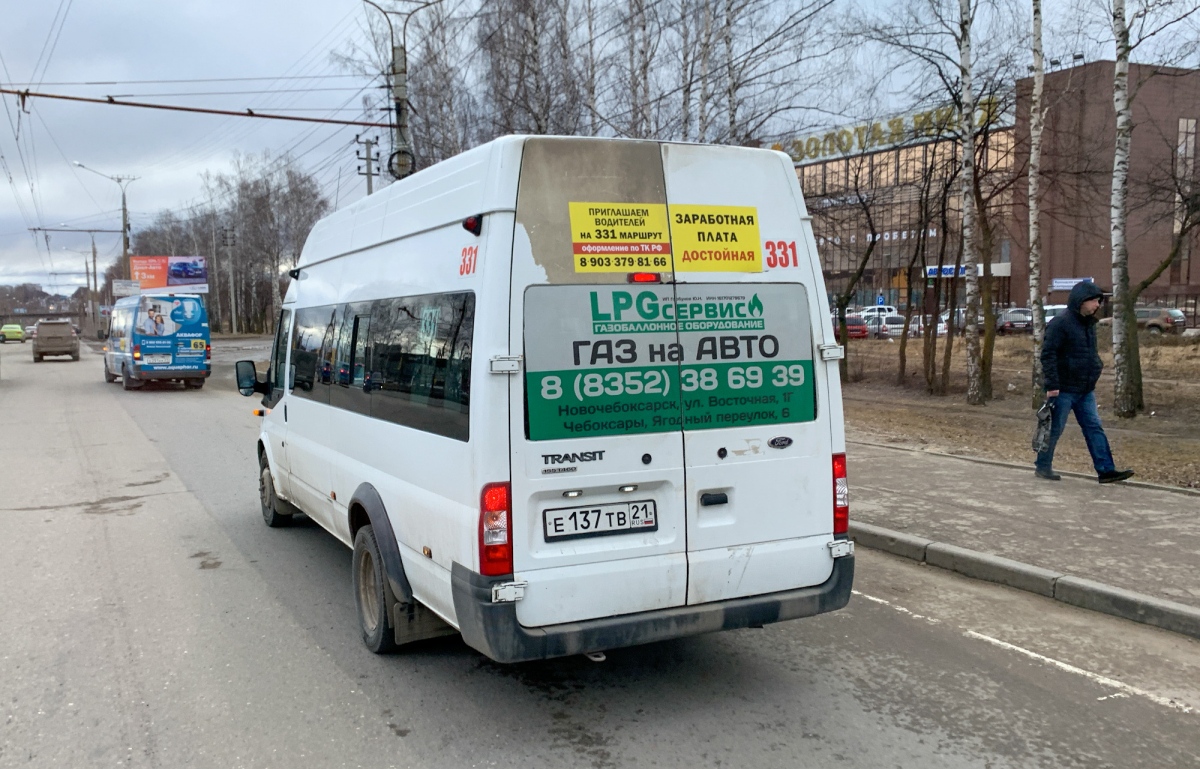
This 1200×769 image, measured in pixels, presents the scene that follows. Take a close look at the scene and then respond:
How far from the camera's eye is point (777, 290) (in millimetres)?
4289

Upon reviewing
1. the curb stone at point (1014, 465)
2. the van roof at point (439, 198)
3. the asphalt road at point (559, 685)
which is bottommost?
the asphalt road at point (559, 685)

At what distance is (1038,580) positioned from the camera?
5832mm

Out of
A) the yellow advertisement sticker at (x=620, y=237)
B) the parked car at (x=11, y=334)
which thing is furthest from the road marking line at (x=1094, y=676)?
the parked car at (x=11, y=334)

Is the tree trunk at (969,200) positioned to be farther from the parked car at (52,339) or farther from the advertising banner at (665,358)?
the parked car at (52,339)

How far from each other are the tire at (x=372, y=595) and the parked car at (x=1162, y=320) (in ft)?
136

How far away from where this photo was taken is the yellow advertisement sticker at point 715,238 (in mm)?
4090

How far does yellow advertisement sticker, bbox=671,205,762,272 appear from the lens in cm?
409

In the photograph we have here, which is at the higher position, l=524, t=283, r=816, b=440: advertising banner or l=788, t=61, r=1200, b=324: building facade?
l=788, t=61, r=1200, b=324: building facade

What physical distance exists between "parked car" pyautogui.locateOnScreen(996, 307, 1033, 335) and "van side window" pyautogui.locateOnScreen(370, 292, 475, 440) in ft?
144

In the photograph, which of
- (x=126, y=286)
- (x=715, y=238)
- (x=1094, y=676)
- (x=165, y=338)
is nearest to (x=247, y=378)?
(x=715, y=238)

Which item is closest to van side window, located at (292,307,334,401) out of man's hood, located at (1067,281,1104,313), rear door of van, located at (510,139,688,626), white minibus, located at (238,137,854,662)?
white minibus, located at (238,137,854,662)

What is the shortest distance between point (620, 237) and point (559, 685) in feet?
7.40

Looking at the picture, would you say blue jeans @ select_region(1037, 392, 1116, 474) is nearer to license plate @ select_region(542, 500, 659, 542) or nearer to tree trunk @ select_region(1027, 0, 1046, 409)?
license plate @ select_region(542, 500, 659, 542)

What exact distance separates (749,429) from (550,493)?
3.38 feet
